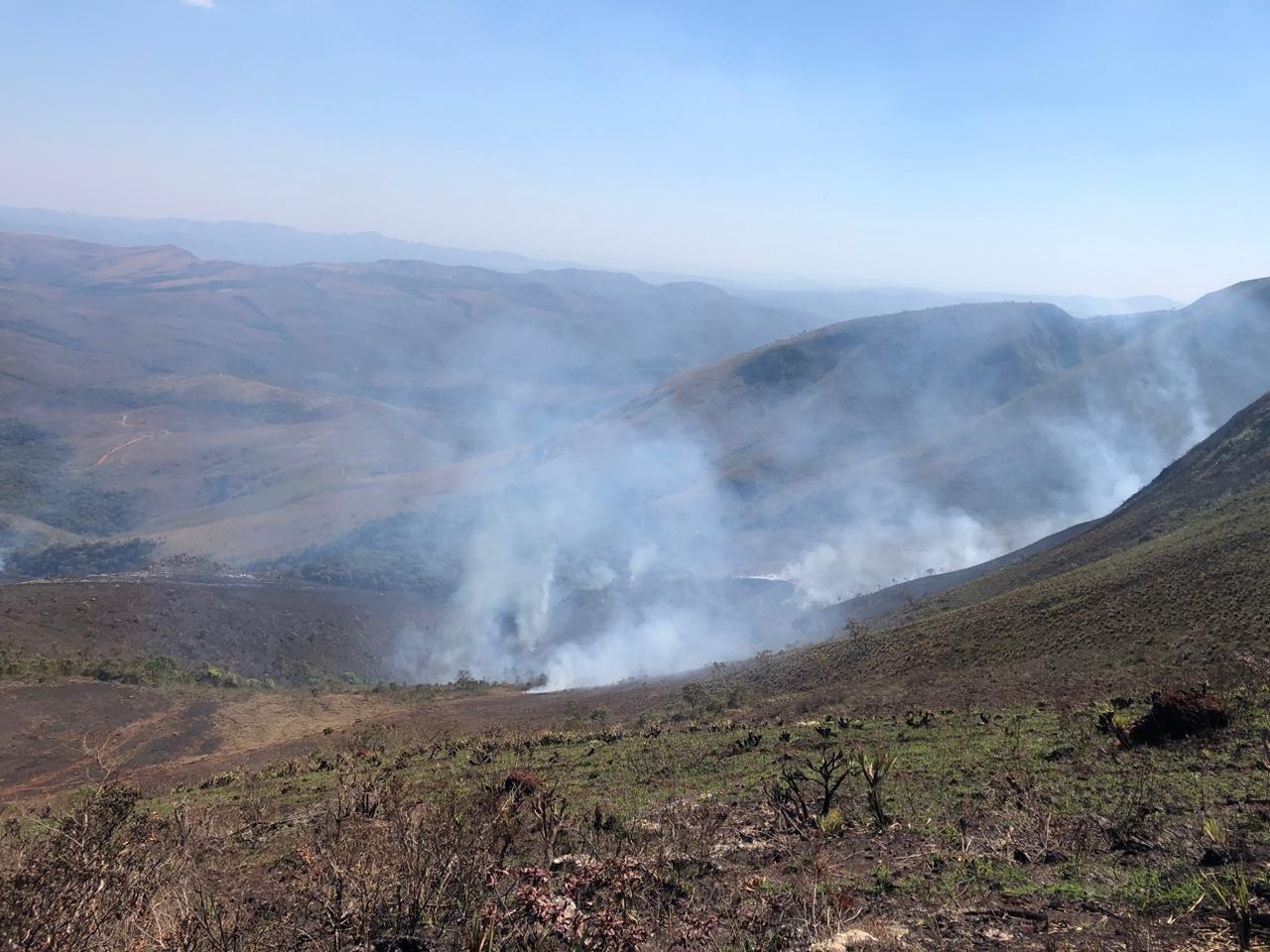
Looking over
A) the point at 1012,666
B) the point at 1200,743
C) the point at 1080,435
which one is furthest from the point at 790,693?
the point at 1080,435

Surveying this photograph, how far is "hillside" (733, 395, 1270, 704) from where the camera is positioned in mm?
17859

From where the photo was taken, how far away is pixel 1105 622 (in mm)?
21188

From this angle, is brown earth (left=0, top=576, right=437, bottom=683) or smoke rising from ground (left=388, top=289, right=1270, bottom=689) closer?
brown earth (left=0, top=576, right=437, bottom=683)

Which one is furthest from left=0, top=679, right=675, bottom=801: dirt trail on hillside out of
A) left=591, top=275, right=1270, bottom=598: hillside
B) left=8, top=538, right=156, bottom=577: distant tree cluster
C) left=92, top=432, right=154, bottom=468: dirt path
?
left=92, top=432, right=154, bottom=468: dirt path

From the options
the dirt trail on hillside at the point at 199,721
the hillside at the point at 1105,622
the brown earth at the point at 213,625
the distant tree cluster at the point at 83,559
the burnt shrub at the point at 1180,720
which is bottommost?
the distant tree cluster at the point at 83,559

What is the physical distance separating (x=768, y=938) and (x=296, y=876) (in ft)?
17.8

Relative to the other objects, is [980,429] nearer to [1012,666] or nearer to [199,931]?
[1012,666]

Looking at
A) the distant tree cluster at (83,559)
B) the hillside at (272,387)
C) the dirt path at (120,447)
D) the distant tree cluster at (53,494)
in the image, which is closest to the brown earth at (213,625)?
the distant tree cluster at (83,559)

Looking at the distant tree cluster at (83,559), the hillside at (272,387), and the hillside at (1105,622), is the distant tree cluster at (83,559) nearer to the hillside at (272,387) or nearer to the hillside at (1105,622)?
the hillside at (272,387)

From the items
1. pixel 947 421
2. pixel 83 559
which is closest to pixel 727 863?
pixel 83 559

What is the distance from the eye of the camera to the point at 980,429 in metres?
73.3

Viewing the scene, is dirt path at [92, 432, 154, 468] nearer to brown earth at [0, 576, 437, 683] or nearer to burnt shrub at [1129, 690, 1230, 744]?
brown earth at [0, 576, 437, 683]

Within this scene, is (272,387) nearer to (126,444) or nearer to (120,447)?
(126,444)

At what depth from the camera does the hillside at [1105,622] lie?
17859 mm
